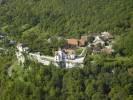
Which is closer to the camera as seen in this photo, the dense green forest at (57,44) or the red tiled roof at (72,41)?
the dense green forest at (57,44)

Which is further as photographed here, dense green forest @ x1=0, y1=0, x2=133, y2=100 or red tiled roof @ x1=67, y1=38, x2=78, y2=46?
red tiled roof @ x1=67, y1=38, x2=78, y2=46

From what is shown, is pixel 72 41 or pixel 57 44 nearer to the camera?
pixel 57 44

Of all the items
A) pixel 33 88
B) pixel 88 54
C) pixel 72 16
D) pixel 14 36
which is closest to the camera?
pixel 33 88

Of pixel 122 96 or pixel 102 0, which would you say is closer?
pixel 122 96

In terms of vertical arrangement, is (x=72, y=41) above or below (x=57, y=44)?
above

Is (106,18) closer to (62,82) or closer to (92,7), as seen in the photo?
(92,7)

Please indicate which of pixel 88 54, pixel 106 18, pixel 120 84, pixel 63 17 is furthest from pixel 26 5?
pixel 120 84

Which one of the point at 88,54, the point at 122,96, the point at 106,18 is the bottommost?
the point at 122,96

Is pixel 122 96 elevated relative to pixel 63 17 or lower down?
lower down
